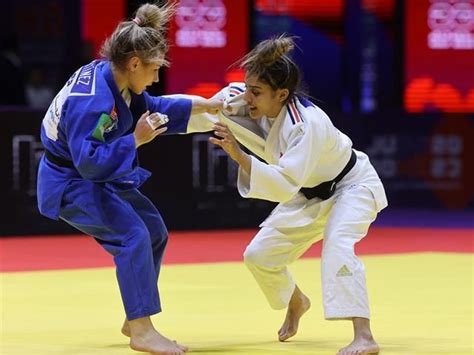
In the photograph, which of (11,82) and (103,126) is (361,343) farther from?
(11,82)

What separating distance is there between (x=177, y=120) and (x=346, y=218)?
0.90 m

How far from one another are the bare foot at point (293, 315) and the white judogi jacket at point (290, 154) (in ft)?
1.25

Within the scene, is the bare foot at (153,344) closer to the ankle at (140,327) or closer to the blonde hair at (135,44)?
the ankle at (140,327)

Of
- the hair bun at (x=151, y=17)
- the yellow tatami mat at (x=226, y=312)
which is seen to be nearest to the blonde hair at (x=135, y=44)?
the hair bun at (x=151, y=17)

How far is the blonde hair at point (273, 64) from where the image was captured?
5086mm

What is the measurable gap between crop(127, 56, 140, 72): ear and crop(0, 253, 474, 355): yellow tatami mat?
1166mm

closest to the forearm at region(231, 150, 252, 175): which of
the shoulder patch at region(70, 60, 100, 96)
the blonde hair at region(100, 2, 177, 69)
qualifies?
the blonde hair at region(100, 2, 177, 69)

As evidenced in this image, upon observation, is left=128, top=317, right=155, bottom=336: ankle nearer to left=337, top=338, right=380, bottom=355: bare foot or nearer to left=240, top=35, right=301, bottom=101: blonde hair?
left=337, top=338, right=380, bottom=355: bare foot

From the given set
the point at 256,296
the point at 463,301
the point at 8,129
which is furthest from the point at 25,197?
the point at 463,301

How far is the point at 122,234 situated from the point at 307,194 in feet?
2.90

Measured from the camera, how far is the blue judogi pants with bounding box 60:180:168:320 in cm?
486

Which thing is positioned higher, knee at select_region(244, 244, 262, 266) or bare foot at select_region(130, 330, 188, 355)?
knee at select_region(244, 244, 262, 266)

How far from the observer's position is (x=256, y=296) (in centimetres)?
675

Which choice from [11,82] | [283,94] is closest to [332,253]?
[283,94]
